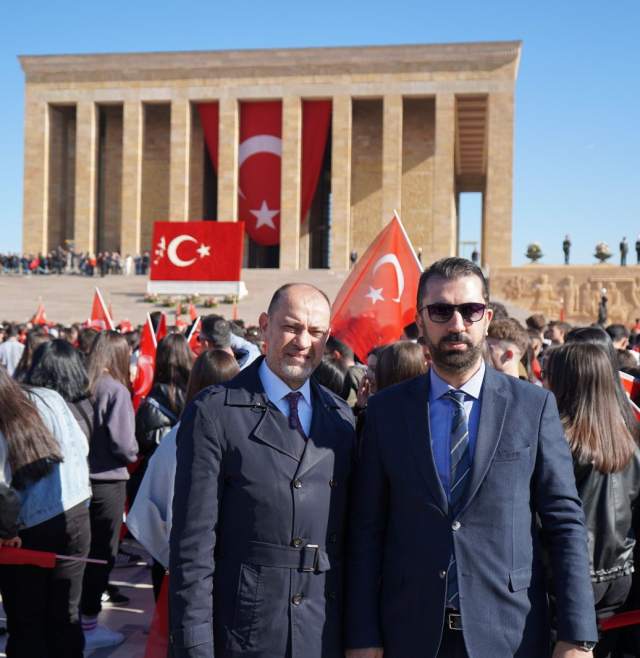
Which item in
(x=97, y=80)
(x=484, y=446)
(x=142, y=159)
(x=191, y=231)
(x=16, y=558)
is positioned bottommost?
(x=16, y=558)

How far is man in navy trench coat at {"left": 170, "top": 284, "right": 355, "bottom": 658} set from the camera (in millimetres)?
2301

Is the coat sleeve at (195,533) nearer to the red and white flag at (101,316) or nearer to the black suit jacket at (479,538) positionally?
the black suit jacket at (479,538)

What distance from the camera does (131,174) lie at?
3478 centimetres

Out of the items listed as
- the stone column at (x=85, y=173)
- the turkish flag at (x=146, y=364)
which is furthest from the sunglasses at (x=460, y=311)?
the stone column at (x=85, y=173)

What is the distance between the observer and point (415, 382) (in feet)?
8.23

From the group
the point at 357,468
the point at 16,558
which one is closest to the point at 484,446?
the point at 357,468

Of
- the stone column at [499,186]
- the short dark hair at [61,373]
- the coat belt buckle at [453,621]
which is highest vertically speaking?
the stone column at [499,186]

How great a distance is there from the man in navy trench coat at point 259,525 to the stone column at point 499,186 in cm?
3077

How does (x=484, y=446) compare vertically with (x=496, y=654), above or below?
above

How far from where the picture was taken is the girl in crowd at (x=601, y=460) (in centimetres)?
290

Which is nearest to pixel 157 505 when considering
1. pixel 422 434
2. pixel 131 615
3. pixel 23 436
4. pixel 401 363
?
pixel 23 436

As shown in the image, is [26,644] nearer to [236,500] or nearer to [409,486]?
[236,500]

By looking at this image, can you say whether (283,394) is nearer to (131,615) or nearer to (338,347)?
(131,615)

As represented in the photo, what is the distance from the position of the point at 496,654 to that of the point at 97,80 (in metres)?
36.0
